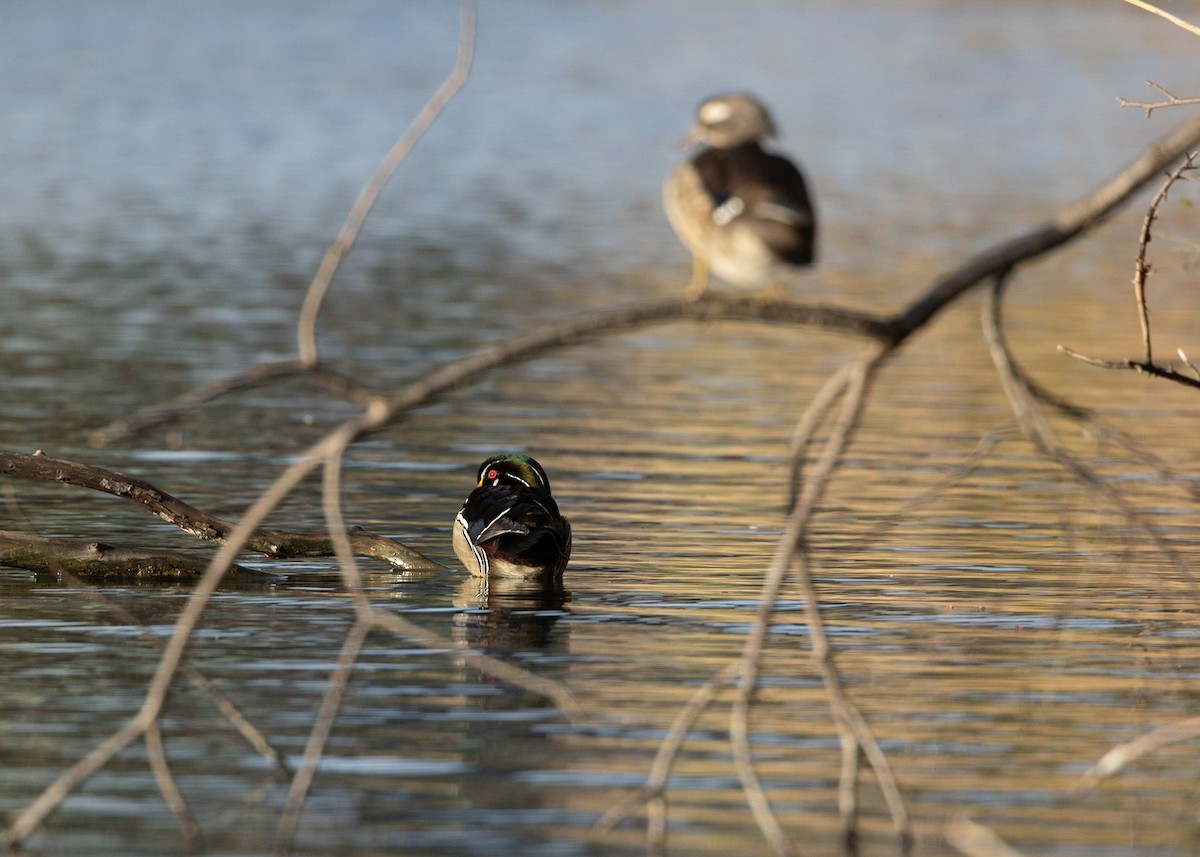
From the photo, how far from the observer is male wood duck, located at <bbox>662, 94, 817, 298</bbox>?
54.3ft

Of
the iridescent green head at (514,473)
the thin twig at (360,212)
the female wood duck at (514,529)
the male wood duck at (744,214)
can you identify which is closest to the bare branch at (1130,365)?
the thin twig at (360,212)

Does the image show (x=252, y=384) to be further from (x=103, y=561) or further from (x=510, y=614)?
(x=103, y=561)

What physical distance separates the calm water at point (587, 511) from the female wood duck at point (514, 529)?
24 cm

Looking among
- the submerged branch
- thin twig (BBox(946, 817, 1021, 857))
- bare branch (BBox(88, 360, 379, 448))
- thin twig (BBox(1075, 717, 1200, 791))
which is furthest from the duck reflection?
bare branch (BBox(88, 360, 379, 448))

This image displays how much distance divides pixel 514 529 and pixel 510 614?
2.11 feet

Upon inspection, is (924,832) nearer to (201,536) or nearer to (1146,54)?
(201,536)

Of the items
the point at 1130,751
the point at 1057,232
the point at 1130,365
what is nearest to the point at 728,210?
the point at 1130,365

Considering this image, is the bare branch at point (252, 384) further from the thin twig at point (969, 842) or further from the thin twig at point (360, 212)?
the thin twig at point (969, 842)

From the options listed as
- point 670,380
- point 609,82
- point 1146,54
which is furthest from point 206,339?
point 1146,54

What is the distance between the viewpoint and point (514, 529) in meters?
12.2

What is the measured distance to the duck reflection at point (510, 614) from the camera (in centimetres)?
1095

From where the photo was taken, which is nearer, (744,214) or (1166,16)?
(1166,16)

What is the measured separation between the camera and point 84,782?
8.45 m

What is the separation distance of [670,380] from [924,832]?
549 inches
